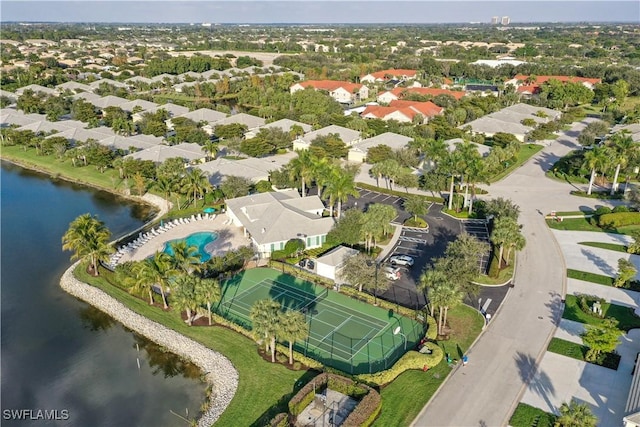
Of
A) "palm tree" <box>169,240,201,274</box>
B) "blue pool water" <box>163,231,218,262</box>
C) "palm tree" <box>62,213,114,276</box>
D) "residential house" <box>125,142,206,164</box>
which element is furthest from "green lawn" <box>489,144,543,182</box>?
"palm tree" <box>62,213,114,276</box>

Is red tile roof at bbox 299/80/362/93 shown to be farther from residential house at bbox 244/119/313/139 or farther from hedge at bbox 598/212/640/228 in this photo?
hedge at bbox 598/212/640/228

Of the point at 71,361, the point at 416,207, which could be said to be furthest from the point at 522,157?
the point at 71,361

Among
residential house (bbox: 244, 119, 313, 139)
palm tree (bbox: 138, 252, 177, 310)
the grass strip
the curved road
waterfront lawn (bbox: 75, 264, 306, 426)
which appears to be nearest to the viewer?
the curved road

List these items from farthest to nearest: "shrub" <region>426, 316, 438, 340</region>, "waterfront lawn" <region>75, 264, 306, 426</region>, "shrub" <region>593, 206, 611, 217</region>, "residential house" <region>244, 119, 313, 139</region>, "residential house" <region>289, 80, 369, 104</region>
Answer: "residential house" <region>289, 80, 369, 104</region>
"residential house" <region>244, 119, 313, 139</region>
"shrub" <region>593, 206, 611, 217</region>
"shrub" <region>426, 316, 438, 340</region>
"waterfront lawn" <region>75, 264, 306, 426</region>

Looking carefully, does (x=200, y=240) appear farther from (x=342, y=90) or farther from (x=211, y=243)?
(x=342, y=90)

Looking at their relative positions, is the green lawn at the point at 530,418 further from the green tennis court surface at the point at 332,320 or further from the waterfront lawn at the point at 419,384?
the green tennis court surface at the point at 332,320

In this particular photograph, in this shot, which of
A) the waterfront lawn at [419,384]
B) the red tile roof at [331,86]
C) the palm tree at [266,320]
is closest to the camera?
the waterfront lawn at [419,384]

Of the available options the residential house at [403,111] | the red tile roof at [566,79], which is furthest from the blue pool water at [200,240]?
the red tile roof at [566,79]
